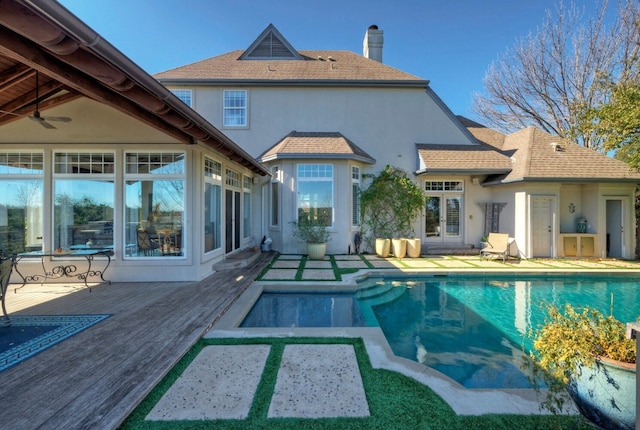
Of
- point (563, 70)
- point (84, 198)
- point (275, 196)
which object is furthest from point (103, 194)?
point (563, 70)

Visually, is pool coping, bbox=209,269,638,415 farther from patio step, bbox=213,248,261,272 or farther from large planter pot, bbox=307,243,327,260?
large planter pot, bbox=307,243,327,260

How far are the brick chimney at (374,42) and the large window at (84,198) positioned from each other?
13.6 meters

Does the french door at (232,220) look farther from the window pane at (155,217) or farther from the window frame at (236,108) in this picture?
the window frame at (236,108)

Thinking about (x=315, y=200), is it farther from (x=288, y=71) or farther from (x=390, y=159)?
(x=288, y=71)

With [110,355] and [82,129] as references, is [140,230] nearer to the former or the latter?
[82,129]

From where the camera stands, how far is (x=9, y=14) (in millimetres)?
2256

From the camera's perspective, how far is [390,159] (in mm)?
12539

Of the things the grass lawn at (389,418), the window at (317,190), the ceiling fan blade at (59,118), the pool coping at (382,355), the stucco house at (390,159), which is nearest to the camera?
the grass lawn at (389,418)

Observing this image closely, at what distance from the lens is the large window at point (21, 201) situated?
263 inches

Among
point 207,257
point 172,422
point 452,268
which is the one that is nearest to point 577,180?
point 452,268

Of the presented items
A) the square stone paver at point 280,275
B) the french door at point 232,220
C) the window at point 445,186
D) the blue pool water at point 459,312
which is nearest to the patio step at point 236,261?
the french door at point 232,220

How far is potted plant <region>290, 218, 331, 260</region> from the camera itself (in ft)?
32.8

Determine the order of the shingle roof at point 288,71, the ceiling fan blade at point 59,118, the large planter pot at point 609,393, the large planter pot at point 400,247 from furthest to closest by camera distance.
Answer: the shingle roof at point 288,71 < the large planter pot at point 400,247 < the ceiling fan blade at point 59,118 < the large planter pot at point 609,393

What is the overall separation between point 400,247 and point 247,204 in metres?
6.43
